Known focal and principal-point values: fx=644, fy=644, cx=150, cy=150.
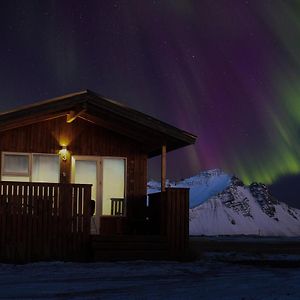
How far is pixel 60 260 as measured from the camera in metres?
15.6

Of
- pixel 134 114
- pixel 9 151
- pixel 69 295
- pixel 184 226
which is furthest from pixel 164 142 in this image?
pixel 69 295

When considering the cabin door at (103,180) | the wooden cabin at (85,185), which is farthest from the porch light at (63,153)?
the cabin door at (103,180)

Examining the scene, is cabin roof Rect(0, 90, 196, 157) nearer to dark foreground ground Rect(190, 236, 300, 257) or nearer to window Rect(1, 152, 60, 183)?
window Rect(1, 152, 60, 183)

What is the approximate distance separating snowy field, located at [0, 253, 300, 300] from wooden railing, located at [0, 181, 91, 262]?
2.77 feet

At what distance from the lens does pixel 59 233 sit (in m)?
15.8

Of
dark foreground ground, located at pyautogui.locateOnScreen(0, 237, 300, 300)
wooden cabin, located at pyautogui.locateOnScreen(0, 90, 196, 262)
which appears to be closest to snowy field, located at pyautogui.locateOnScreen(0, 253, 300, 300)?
dark foreground ground, located at pyautogui.locateOnScreen(0, 237, 300, 300)

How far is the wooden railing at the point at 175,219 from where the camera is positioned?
55.1 ft

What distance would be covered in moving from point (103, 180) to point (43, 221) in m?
3.76

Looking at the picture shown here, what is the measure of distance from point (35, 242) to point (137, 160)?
4.94m

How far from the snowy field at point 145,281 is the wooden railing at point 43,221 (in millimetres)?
845

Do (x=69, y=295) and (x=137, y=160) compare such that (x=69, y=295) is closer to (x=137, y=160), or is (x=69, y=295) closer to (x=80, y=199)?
(x=80, y=199)

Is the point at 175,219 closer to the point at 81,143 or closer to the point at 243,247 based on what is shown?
the point at 81,143

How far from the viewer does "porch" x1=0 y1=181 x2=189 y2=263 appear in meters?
15.5

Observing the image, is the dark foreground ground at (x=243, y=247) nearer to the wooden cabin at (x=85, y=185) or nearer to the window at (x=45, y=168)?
the wooden cabin at (x=85, y=185)
